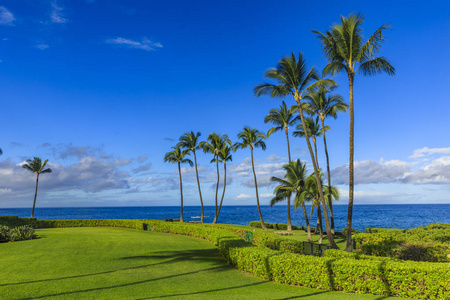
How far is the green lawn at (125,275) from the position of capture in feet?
37.7

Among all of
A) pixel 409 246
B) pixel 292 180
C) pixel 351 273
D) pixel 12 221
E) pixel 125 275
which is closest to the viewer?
pixel 351 273

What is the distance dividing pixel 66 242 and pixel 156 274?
493 inches

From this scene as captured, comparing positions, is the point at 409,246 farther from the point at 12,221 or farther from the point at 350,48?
the point at 12,221

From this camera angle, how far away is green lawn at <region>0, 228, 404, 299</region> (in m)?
11.5

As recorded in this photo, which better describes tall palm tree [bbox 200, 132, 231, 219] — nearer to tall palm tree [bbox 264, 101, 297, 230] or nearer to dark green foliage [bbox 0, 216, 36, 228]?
tall palm tree [bbox 264, 101, 297, 230]

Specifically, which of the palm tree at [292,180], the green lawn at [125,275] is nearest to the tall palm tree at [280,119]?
the palm tree at [292,180]

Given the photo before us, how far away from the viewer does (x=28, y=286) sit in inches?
473

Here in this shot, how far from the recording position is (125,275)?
1435 centimetres

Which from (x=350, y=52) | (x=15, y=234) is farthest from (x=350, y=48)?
(x=15, y=234)

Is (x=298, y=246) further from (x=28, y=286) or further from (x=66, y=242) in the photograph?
(x=66, y=242)

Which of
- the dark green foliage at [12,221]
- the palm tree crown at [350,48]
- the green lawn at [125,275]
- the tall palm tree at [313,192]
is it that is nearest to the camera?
the green lawn at [125,275]

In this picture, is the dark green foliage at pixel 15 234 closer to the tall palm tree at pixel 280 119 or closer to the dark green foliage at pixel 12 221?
the dark green foliage at pixel 12 221

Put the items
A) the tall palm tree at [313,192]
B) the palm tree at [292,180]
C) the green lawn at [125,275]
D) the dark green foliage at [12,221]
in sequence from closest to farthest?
the green lawn at [125,275] → the tall palm tree at [313,192] → the palm tree at [292,180] → the dark green foliage at [12,221]

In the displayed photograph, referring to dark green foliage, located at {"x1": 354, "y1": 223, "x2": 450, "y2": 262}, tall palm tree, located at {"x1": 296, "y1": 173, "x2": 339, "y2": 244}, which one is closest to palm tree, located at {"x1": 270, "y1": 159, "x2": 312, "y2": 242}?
tall palm tree, located at {"x1": 296, "y1": 173, "x2": 339, "y2": 244}
